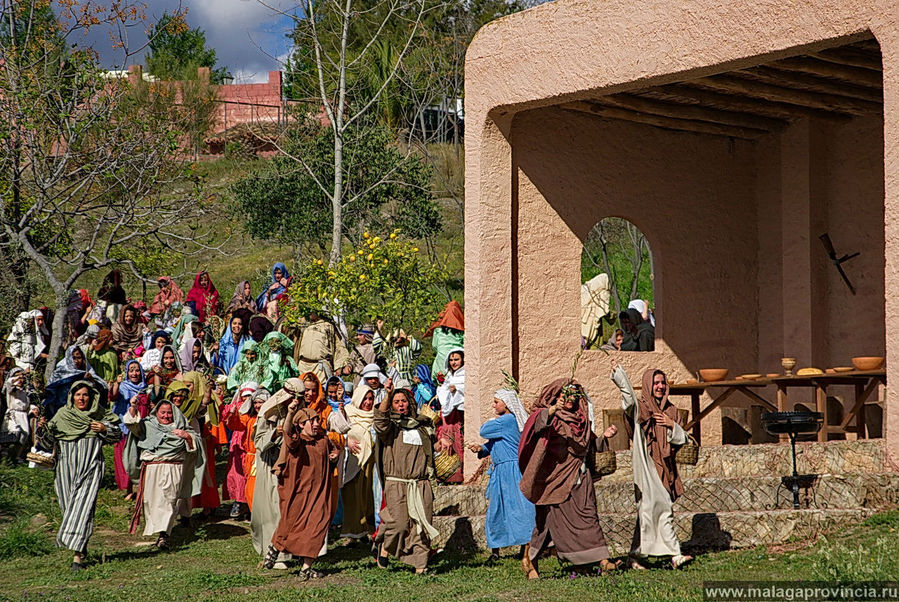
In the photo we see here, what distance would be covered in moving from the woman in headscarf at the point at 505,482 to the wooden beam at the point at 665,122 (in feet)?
11.7

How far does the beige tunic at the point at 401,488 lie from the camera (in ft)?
30.9

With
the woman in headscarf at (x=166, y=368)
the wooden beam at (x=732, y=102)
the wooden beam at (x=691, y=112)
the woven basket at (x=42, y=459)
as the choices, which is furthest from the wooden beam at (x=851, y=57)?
the woven basket at (x=42, y=459)

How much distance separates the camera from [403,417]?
9.64 m

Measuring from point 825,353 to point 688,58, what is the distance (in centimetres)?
464

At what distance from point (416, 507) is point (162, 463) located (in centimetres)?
325

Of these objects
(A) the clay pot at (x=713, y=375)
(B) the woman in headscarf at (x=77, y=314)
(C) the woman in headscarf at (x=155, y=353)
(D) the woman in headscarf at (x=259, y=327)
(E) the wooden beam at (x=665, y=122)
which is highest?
(E) the wooden beam at (x=665, y=122)

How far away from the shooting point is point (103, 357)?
48.6 feet

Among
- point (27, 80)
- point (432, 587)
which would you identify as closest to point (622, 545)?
point (432, 587)

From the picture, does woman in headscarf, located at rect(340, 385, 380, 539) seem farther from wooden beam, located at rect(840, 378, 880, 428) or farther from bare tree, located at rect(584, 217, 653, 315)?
bare tree, located at rect(584, 217, 653, 315)

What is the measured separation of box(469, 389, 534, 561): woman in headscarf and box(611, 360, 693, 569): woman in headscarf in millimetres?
1020

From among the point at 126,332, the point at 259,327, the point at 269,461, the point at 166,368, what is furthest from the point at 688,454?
the point at 126,332

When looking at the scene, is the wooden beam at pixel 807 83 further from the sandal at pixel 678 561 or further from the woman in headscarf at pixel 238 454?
the woman in headscarf at pixel 238 454

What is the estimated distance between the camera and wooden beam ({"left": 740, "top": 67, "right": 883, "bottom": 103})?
1085cm

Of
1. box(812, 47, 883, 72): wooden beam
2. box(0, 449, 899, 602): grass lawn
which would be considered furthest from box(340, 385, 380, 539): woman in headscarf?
box(812, 47, 883, 72): wooden beam
